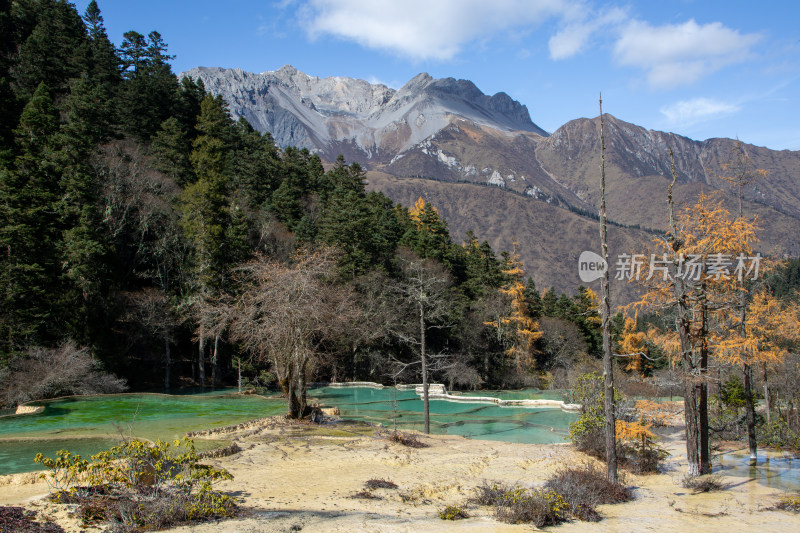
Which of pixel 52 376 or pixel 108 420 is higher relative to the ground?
pixel 52 376

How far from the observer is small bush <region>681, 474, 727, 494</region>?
10.8m

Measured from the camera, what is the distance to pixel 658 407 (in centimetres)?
1256

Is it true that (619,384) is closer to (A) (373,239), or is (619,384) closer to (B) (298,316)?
(B) (298,316)

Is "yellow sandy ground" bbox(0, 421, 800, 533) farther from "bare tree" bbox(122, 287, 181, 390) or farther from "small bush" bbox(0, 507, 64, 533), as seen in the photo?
"bare tree" bbox(122, 287, 181, 390)

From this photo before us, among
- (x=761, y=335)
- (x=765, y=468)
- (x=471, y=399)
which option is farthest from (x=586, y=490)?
(x=471, y=399)

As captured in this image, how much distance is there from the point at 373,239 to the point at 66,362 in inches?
981

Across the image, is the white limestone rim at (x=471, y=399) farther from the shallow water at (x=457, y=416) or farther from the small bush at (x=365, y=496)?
the small bush at (x=365, y=496)

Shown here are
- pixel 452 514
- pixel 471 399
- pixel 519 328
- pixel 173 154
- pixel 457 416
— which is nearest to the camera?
pixel 452 514

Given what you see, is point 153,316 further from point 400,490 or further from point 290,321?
point 400,490

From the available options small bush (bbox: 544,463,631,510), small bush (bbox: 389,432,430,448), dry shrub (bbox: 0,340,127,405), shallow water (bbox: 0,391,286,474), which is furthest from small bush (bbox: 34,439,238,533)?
dry shrub (bbox: 0,340,127,405)

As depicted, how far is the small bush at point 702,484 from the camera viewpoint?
10844mm

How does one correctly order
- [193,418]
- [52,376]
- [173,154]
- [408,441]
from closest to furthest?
1. [408,441]
2. [193,418]
3. [52,376]
4. [173,154]

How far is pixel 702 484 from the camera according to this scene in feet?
35.5

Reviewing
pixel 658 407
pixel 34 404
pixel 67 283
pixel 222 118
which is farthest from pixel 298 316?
pixel 222 118
